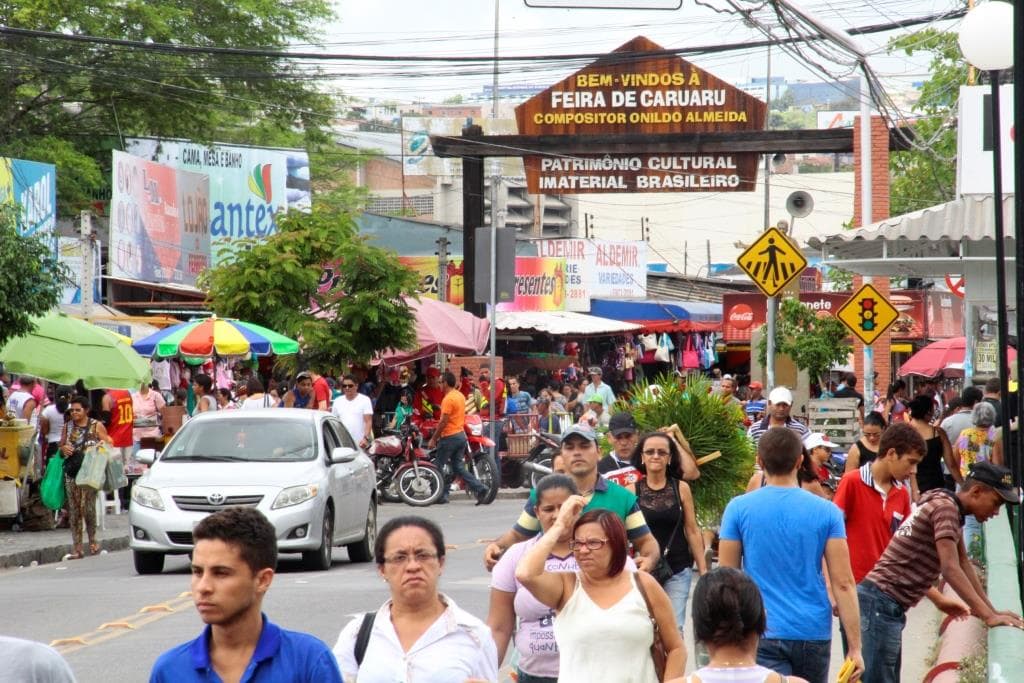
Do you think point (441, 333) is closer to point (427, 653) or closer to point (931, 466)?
point (931, 466)

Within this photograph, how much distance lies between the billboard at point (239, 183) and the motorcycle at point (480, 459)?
565 inches

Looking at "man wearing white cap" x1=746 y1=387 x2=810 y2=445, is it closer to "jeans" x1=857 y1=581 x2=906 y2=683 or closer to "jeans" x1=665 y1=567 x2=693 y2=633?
"jeans" x1=665 y1=567 x2=693 y2=633

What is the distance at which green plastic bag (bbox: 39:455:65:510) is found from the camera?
782 inches

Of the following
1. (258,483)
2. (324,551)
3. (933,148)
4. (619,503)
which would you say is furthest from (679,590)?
(933,148)

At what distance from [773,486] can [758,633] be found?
2.70 m

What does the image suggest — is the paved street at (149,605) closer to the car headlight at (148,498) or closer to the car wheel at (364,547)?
the car wheel at (364,547)

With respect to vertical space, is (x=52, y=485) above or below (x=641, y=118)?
below

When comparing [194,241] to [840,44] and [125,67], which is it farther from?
[840,44]

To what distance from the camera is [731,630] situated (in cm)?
503

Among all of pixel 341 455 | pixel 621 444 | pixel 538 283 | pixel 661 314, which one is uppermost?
pixel 538 283

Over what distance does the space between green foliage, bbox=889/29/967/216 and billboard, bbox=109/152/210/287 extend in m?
17.5

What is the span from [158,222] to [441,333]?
8806 mm

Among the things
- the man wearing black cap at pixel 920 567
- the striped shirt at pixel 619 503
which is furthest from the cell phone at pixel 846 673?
the striped shirt at pixel 619 503

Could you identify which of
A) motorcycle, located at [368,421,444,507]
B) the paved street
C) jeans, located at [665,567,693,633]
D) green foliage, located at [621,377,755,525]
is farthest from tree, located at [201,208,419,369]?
jeans, located at [665,567,693,633]
